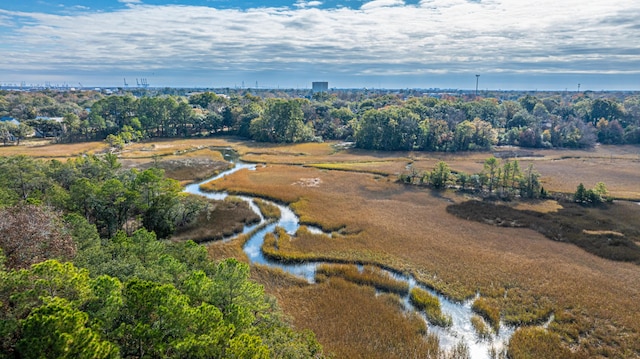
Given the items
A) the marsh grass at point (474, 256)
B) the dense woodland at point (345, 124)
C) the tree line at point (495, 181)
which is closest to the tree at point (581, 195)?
the marsh grass at point (474, 256)

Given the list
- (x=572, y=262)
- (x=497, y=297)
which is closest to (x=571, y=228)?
(x=572, y=262)

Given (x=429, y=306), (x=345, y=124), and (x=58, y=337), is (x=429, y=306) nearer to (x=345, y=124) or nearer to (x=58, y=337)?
(x=58, y=337)

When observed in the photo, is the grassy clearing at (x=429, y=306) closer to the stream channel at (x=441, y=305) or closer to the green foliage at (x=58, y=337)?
the stream channel at (x=441, y=305)

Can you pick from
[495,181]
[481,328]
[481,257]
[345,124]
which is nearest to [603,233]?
[481,257]

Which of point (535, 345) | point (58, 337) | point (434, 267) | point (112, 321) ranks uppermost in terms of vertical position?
point (58, 337)

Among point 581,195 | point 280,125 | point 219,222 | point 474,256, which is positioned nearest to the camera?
point 474,256

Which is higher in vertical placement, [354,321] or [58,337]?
[58,337]
